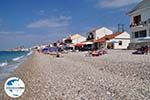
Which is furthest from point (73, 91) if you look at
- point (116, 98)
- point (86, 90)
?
point (116, 98)

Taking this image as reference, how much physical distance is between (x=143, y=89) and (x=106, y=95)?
1.44 m

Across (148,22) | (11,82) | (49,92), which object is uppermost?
(148,22)

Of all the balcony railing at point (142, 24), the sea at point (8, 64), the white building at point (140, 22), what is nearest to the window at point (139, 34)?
the white building at point (140, 22)

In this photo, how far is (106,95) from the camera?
10297mm

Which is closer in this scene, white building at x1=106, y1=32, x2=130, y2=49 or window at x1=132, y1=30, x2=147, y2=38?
window at x1=132, y1=30, x2=147, y2=38

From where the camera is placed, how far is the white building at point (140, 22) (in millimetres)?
43763

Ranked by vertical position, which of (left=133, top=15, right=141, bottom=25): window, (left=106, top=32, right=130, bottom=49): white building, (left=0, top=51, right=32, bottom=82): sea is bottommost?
(left=0, top=51, right=32, bottom=82): sea

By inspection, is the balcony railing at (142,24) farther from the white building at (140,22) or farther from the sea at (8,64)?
the sea at (8,64)

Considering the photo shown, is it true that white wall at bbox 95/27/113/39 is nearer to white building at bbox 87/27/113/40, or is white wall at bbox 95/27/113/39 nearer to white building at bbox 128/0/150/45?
white building at bbox 87/27/113/40

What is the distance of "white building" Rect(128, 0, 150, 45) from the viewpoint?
4376cm

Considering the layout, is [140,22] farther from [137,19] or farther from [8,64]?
[8,64]

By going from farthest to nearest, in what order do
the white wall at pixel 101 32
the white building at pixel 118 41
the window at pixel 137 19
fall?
1. the white wall at pixel 101 32
2. the white building at pixel 118 41
3. the window at pixel 137 19

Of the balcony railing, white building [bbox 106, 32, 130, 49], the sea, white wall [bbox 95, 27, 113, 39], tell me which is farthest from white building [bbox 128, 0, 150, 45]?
white wall [bbox 95, 27, 113, 39]

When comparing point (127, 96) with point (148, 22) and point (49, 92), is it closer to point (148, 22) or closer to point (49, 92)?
point (49, 92)
